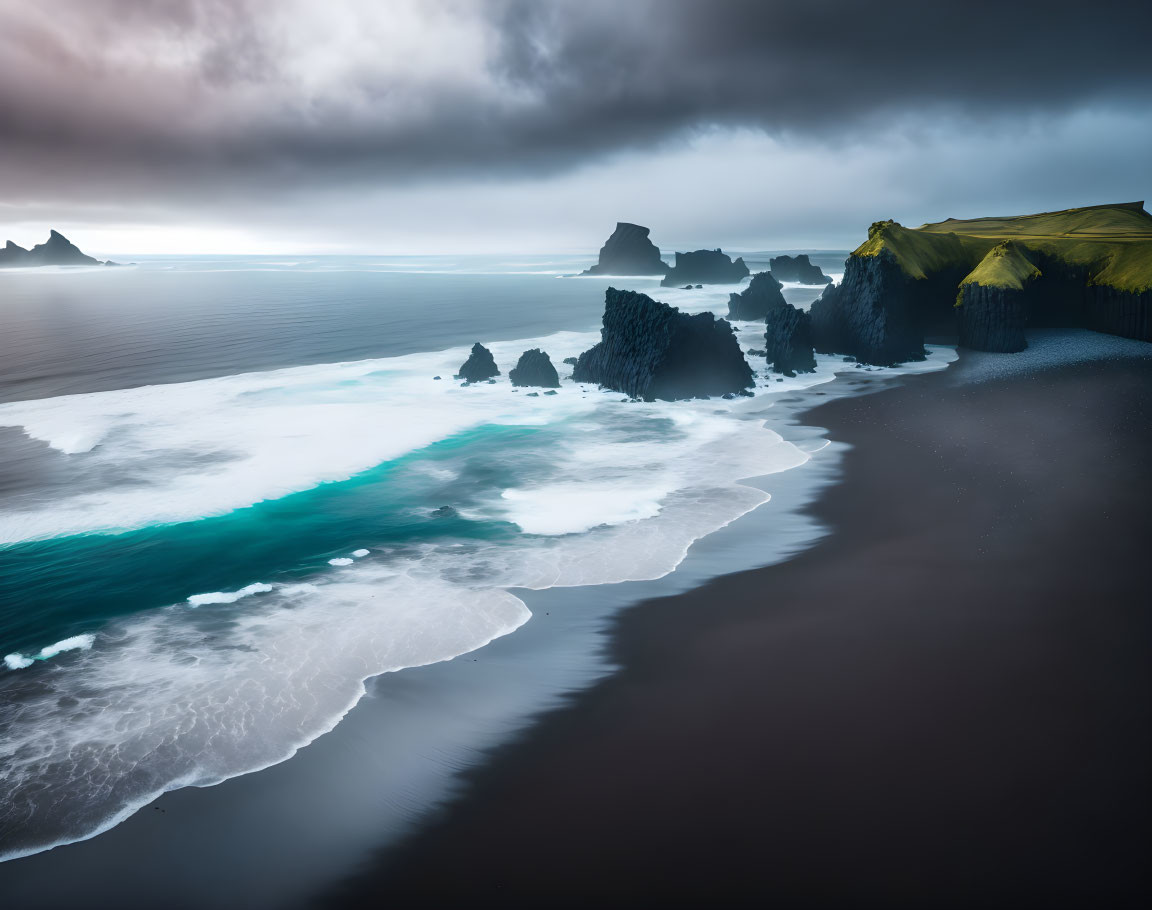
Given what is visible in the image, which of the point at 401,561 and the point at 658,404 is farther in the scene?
the point at 658,404

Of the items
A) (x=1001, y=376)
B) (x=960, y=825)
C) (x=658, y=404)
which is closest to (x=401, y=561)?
(x=960, y=825)

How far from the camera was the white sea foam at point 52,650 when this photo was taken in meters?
15.2

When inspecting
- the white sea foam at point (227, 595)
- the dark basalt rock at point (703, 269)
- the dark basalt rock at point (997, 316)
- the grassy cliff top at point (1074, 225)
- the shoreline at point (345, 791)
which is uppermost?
the dark basalt rock at point (703, 269)

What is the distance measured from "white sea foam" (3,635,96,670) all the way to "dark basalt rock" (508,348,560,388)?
34804mm

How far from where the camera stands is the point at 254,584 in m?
19.2

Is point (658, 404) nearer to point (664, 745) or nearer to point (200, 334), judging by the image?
point (664, 745)

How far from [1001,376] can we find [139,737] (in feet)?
Result: 165

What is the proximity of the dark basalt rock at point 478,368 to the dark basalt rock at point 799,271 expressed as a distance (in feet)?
378

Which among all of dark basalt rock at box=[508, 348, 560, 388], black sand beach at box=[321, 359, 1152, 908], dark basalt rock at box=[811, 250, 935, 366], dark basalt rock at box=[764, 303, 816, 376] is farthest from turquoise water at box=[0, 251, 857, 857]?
dark basalt rock at box=[811, 250, 935, 366]

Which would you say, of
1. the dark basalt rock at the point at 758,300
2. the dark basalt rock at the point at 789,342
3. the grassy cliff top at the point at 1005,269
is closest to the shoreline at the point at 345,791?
the dark basalt rock at the point at 789,342

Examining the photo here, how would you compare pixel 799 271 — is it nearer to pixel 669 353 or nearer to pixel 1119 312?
pixel 1119 312

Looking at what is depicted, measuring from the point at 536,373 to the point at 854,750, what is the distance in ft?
130

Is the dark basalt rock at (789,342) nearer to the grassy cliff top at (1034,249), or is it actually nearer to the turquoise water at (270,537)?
the turquoise water at (270,537)

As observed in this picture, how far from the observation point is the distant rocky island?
5269 centimetres
